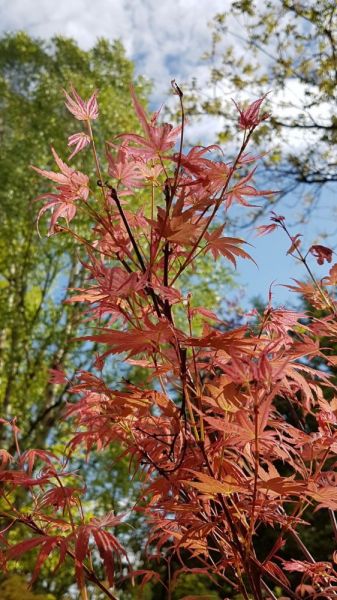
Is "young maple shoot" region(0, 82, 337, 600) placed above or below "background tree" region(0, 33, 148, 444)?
below

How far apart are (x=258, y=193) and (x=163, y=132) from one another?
186 millimetres

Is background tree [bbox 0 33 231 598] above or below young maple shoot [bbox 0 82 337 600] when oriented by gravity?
above

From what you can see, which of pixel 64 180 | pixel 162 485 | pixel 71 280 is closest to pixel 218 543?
pixel 162 485

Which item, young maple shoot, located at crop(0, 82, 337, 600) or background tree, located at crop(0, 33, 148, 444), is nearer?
young maple shoot, located at crop(0, 82, 337, 600)

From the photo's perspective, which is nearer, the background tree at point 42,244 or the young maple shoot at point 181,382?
the young maple shoot at point 181,382

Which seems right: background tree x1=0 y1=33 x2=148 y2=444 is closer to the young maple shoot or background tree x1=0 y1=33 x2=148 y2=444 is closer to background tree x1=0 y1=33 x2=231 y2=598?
background tree x1=0 y1=33 x2=231 y2=598

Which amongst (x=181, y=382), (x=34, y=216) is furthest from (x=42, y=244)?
(x=181, y=382)

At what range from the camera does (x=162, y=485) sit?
2.61 ft

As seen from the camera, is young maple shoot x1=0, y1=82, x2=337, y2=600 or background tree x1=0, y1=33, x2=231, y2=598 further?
background tree x1=0, y1=33, x2=231, y2=598

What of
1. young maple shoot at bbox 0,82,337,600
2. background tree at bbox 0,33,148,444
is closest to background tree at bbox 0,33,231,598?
background tree at bbox 0,33,148,444

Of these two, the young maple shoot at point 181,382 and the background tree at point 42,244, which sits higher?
the background tree at point 42,244

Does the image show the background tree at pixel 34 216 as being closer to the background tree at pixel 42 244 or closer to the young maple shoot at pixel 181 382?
the background tree at pixel 42 244

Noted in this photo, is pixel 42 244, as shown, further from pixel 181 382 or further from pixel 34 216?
pixel 181 382

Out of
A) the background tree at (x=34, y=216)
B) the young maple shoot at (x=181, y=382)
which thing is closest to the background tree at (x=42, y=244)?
the background tree at (x=34, y=216)
